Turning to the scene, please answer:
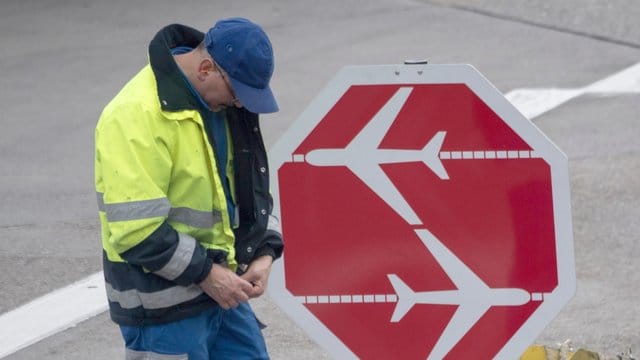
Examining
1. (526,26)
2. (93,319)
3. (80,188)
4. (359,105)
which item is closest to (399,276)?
(359,105)

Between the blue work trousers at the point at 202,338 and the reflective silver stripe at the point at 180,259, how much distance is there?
241mm

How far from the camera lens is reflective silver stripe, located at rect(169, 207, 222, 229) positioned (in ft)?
13.6

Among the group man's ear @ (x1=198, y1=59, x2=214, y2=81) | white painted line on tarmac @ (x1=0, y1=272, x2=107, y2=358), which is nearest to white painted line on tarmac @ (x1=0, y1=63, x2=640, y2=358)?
white painted line on tarmac @ (x1=0, y1=272, x2=107, y2=358)

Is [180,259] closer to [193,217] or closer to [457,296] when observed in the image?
[193,217]

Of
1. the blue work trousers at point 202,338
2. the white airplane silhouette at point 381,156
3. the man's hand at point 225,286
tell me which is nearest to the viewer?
the man's hand at point 225,286

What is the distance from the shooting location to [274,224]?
4449mm

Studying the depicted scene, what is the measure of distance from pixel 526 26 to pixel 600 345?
25.0ft

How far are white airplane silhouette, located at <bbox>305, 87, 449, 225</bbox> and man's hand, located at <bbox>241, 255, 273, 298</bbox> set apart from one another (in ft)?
1.17

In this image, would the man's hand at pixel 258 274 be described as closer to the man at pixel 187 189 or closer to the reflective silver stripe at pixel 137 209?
the man at pixel 187 189

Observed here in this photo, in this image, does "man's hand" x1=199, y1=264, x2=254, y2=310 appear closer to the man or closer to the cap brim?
the man

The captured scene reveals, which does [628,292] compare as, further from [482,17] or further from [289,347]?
[482,17]

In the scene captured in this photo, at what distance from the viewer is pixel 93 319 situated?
6.96 metres

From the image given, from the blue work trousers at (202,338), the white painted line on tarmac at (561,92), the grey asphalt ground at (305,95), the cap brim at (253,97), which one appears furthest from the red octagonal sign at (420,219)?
the white painted line on tarmac at (561,92)

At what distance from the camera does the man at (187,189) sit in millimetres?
3990
